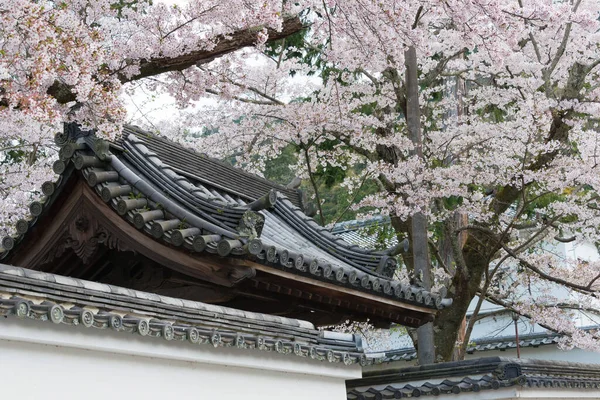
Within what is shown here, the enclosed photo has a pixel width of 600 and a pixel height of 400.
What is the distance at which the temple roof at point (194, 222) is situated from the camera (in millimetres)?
5660

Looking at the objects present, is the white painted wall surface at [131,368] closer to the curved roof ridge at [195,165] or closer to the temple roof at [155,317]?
the temple roof at [155,317]

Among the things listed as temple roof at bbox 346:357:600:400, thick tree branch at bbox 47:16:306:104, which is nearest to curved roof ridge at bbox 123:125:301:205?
thick tree branch at bbox 47:16:306:104

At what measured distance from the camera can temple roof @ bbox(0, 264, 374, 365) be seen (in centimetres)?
363

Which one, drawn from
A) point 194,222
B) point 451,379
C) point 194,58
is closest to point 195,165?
point 194,58

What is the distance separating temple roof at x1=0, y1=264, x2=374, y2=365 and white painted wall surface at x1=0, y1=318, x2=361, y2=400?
9 cm

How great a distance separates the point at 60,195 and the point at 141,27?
2.06m

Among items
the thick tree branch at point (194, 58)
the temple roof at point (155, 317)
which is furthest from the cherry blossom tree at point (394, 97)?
the temple roof at point (155, 317)

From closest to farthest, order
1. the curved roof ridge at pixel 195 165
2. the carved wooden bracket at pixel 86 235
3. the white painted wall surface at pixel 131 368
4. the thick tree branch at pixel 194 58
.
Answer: the white painted wall surface at pixel 131 368
the carved wooden bracket at pixel 86 235
the thick tree branch at pixel 194 58
the curved roof ridge at pixel 195 165

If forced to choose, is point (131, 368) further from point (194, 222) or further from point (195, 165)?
point (195, 165)

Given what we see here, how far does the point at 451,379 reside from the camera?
750 cm

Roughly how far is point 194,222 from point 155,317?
1.55 metres

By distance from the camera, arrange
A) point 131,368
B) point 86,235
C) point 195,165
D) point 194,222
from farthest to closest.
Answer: point 195,165 → point 86,235 → point 194,222 → point 131,368

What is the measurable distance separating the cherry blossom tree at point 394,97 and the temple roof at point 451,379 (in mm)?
1442

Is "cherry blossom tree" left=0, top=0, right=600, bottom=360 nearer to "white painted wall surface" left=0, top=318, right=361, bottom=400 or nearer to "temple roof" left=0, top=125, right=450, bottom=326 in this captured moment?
"temple roof" left=0, top=125, right=450, bottom=326
